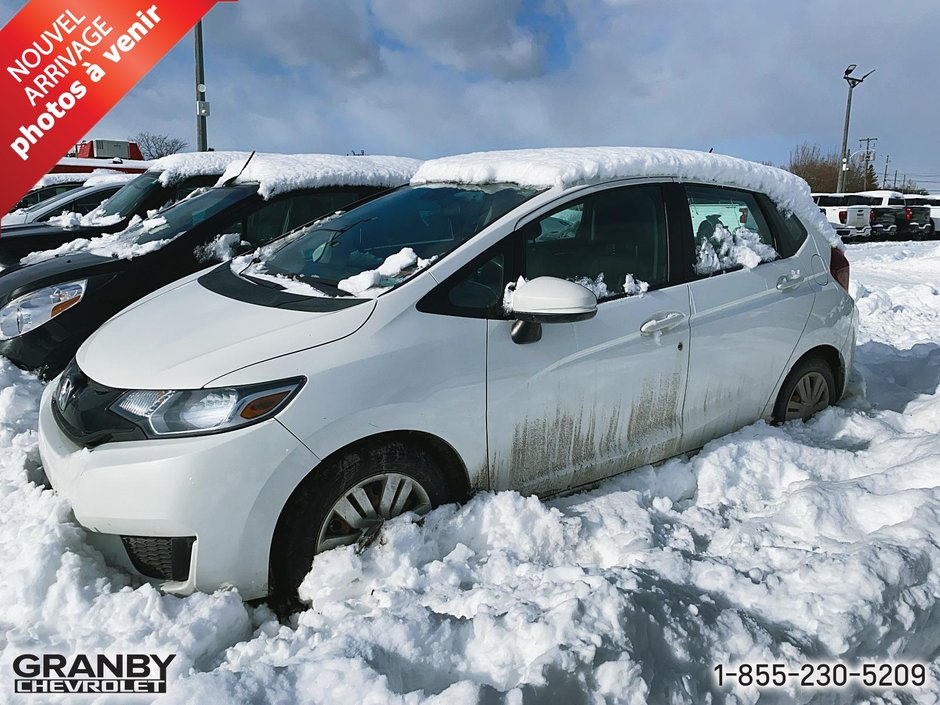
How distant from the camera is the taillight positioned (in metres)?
4.36

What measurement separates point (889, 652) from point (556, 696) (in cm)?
119

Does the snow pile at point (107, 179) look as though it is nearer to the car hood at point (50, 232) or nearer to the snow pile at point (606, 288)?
the car hood at point (50, 232)

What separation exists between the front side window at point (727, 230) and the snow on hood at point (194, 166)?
440 centimetres

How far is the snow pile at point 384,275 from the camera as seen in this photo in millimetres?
2912

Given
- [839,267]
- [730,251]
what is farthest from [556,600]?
[839,267]

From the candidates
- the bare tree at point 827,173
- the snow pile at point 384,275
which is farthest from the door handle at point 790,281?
the bare tree at point 827,173

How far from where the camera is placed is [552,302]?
2816mm

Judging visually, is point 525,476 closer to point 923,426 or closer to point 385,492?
point 385,492

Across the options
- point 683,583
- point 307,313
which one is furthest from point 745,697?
point 307,313

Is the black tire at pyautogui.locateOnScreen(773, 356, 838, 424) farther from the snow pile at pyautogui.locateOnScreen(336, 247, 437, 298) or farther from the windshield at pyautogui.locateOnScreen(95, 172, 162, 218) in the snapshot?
the windshield at pyautogui.locateOnScreen(95, 172, 162, 218)

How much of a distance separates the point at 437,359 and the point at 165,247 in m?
2.91

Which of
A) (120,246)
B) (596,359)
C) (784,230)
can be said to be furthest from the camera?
Answer: (120,246)

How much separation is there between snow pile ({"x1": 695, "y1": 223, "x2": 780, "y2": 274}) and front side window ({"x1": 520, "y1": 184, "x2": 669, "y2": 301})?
27cm

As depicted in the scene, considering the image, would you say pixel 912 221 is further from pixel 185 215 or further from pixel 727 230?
pixel 185 215
